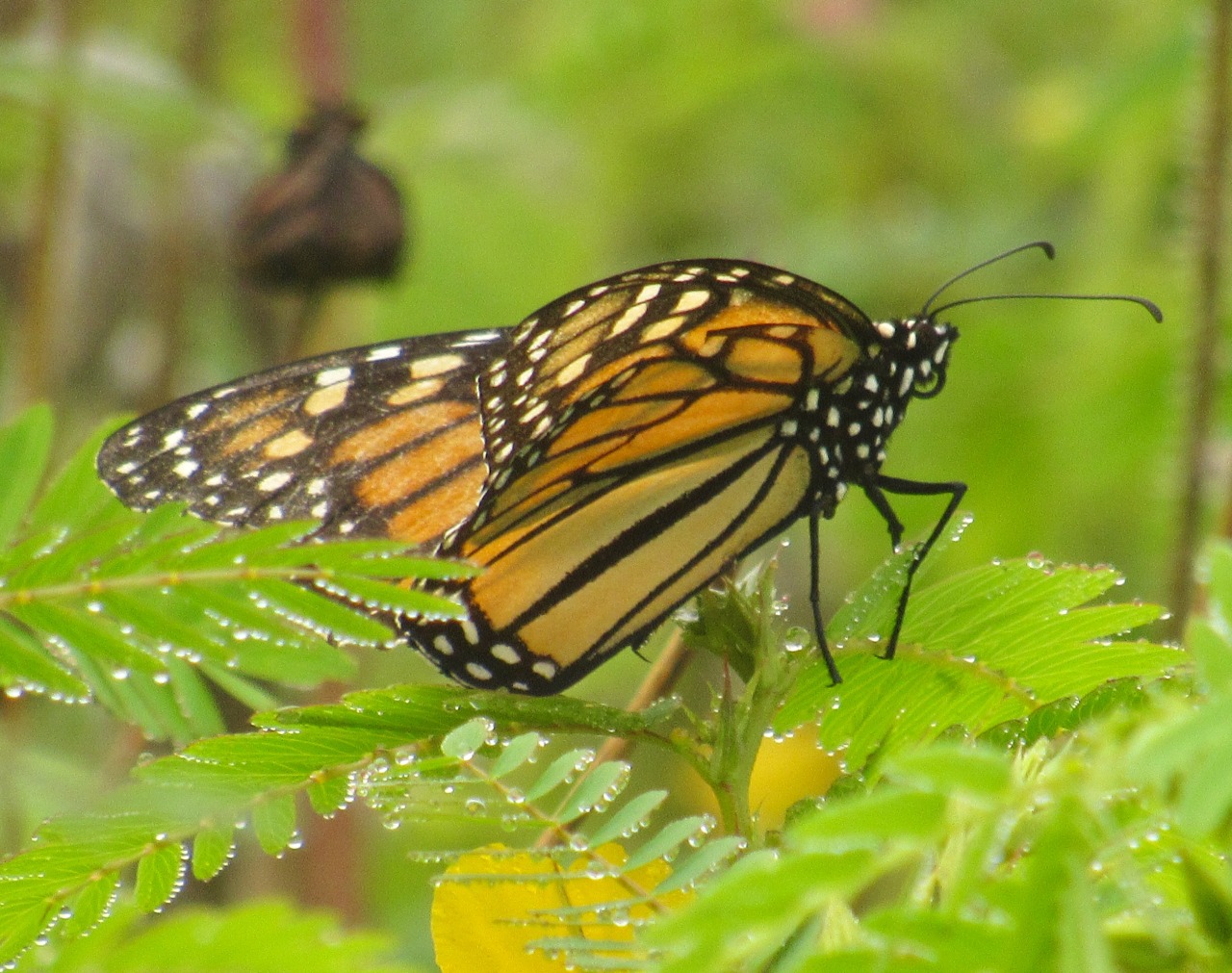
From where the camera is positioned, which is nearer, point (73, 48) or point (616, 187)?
point (73, 48)

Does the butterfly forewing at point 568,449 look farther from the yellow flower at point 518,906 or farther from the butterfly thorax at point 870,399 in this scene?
the yellow flower at point 518,906

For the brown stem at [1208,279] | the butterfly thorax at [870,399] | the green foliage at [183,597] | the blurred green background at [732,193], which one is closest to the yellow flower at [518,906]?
the green foliage at [183,597]

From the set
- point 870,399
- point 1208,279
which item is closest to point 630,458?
point 870,399

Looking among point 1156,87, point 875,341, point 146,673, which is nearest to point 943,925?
point 146,673

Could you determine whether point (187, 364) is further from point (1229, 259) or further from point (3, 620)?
point (3, 620)

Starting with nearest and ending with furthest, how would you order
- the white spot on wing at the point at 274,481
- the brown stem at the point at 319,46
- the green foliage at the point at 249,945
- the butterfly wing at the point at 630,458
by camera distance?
1. the green foliage at the point at 249,945
2. the butterfly wing at the point at 630,458
3. the white spot on wing at the point at 274,481
4. the brown stem at the point at 319,46

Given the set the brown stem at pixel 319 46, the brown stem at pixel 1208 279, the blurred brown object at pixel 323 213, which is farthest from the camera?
the brown stem at pixel 319 46

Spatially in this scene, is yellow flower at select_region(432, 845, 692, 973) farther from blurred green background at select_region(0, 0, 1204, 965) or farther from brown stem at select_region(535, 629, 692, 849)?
blurred green background at select_region(0, 0, 1204, 965)

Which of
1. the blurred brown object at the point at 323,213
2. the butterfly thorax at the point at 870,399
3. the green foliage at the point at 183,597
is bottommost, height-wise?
the green foliage at the point at 183,597

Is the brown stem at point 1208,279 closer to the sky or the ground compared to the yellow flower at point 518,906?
closer to the sky

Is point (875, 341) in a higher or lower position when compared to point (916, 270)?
lower
